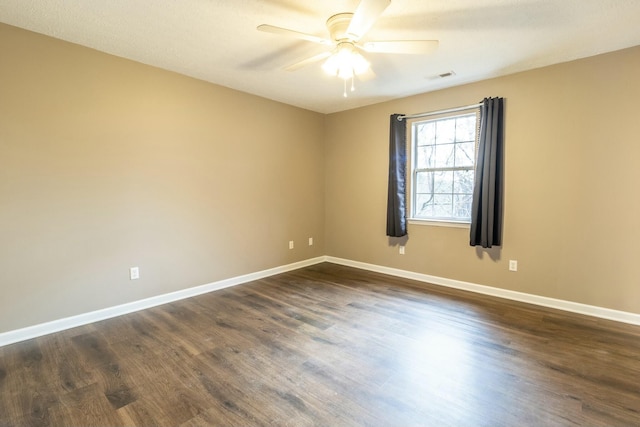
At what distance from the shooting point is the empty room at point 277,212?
6.40 feet

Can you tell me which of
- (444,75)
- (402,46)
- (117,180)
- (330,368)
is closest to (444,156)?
(444,75)

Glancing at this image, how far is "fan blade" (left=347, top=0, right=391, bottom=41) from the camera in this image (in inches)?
67.0

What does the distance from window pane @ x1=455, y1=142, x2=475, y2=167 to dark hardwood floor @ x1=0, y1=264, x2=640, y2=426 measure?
1662mm

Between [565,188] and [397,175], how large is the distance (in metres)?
1.79

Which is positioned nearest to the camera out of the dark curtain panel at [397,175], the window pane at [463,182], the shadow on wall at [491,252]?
the shadow on wall at [491,252]

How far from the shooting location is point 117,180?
299 cm

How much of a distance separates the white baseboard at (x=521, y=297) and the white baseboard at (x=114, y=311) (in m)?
1.78

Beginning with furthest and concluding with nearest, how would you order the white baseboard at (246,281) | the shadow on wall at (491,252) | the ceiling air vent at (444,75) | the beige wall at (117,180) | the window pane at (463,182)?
1. the window pane at (463,182)
2. the shadow on wall at (491,252)
3. the ceiling air vent at (444,75)
4. the white baseboard at (246,281)
5. the beige wall at (117,180)

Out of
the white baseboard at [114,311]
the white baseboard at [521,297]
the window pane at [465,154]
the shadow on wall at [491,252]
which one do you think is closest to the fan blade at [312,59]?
the window pane at [465,154]

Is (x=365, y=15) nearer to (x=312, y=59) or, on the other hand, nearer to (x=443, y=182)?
(x=312, y=59)

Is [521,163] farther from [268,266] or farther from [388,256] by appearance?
[268,266]

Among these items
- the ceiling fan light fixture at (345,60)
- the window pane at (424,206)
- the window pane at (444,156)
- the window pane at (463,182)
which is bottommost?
the window pane at (424,206)

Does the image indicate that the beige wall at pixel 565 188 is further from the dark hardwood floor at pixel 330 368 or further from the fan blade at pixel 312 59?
the fan blade at pixel 312 59

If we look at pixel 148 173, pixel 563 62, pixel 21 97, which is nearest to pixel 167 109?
pixel 148 173
